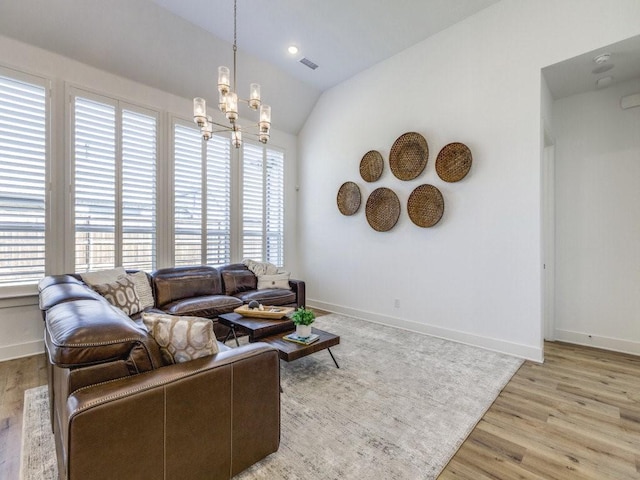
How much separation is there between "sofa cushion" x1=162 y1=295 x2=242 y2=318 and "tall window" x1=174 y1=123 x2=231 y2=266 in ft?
3.21

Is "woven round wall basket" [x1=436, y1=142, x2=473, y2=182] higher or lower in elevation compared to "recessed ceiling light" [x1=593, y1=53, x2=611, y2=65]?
lower

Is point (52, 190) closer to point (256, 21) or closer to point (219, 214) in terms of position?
point (219, 214)

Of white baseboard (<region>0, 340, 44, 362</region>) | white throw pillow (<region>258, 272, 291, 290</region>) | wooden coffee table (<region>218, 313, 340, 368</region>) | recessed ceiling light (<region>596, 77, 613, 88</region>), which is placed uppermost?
recessed ceiling light (<region>596, 77, 613, 88</region>)

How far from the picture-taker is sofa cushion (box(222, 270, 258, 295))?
14.4 feet

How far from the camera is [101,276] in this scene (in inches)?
131

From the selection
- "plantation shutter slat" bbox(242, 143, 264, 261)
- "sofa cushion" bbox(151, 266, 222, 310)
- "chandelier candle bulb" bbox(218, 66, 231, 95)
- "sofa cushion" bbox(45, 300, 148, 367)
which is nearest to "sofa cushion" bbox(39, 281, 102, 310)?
"sofa cushion" bbox(45, 300, 148, 367)

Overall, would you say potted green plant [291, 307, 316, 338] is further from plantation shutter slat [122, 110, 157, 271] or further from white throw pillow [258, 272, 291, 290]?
plantation shutter slat [122, 110, 157, 271]

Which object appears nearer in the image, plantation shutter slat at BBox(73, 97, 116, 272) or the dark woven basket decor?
plantation shutter slat at BBox(73, 97, 116, 272)

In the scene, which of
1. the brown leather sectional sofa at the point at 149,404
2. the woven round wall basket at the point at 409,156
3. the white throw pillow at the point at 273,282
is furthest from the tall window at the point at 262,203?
the brown leather sectional sofa at the point at 149,404

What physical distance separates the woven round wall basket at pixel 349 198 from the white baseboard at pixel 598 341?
3.19 meters

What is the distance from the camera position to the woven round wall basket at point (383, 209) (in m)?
4.42

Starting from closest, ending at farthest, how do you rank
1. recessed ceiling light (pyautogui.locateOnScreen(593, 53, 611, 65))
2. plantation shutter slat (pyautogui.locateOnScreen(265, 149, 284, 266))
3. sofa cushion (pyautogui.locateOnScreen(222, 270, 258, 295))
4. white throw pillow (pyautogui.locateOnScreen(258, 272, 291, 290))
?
recessed ceiling light (pyautogui.locateOnScreen(593, 53, 611, 65)) → sofa cushion (pyautogui.locateOnScreen(222, 270, 258, 295)) → white throw pillow (pyautogui.locateOnScreen(258, 272, 291, 290)) → plantation shutter slat (pyautogui.locateOnScreen(265, 149, 284, 266))

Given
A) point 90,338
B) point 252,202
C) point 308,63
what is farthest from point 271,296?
point 308,63

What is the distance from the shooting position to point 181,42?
3887mm
